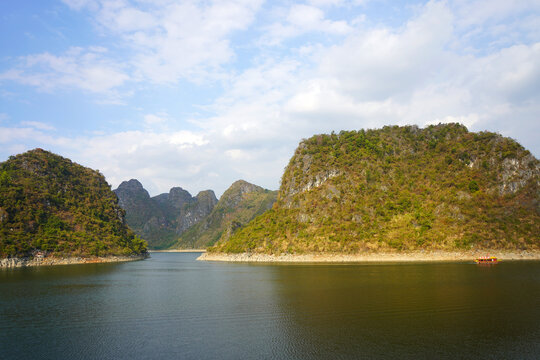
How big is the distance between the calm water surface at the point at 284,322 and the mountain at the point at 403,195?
4965 centimetres

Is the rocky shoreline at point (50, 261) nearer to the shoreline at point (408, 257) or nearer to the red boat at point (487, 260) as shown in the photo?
the shoreline at point (408, 257)

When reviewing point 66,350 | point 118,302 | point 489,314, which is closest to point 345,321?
point 489,314

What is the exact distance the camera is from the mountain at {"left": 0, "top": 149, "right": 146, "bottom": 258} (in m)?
102

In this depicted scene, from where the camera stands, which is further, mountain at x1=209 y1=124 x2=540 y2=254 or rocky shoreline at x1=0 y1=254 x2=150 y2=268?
rocky shoreline at x1=0 y1=254 x2=150 y2=268

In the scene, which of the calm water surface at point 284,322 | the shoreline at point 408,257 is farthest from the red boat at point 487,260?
the calm water surface at point 284,322

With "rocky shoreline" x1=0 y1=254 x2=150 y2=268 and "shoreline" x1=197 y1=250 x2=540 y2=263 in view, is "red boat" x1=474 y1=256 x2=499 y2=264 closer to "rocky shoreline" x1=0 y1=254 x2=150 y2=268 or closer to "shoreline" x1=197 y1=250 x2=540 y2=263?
"shoreline" x1=197 y1=250 x2=540 y2=263

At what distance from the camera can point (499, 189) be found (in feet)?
325

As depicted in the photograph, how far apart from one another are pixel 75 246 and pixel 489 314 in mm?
121846

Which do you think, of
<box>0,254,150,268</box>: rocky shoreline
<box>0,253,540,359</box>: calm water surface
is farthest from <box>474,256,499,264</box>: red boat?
<box>0,254,150,268</box>: rocky shoreline

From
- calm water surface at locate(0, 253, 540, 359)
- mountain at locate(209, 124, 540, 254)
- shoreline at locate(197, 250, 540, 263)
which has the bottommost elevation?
shoreline at locate(197, 250, 540, 263)

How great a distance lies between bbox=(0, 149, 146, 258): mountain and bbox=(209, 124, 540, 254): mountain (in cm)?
4631

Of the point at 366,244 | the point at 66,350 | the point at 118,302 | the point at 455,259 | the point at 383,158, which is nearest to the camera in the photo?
the point at 66,350

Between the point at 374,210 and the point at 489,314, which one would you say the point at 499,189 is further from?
the point at 489,314

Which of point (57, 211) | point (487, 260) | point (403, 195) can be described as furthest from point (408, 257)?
point (57, 211)
